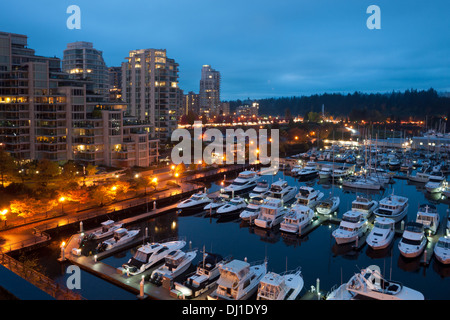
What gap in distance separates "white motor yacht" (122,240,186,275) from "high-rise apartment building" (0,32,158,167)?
2060 cm

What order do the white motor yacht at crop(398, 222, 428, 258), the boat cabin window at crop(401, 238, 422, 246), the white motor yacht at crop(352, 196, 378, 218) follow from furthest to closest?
the white motor yacht at crop(352, 196, 378, 218) → the boat cabin window at crop(401, 238, 422, 246) → the white motor yacht at crop(398, 222, 428, 258)

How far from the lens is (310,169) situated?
140ft

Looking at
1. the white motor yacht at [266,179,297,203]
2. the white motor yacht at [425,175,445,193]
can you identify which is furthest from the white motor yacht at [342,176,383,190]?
the white motor yacht at [266,179,297,203]

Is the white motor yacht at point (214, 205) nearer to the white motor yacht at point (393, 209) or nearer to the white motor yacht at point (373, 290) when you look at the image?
the white motor yacht at point (393, 209)

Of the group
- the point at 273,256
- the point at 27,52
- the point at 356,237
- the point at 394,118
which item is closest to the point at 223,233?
the point at 273,256

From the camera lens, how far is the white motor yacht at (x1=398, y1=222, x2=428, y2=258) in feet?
62.2

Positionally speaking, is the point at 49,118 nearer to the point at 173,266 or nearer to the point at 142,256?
the point at 142,256

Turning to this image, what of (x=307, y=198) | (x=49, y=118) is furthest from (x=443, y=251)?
(x=49, y=118)

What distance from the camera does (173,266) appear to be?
16.9 m

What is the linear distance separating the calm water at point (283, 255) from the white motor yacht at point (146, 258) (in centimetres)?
122

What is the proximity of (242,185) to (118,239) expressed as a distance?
15.6m

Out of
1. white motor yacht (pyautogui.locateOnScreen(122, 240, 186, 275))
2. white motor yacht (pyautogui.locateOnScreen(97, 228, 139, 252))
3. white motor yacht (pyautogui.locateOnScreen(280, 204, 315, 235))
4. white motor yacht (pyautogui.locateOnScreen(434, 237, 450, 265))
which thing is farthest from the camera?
white motor yacht (pyautogui.locateOnScreen(280, 204, 315, 235))

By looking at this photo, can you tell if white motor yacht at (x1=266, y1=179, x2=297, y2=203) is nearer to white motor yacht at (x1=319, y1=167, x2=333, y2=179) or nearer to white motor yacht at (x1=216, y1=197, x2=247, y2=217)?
white motor yacht at (x1=216, y1=197, x2=247, y2=217)

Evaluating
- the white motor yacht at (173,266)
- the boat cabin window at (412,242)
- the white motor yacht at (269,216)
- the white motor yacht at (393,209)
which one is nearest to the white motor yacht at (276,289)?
the white motor yacht at (173,266)
